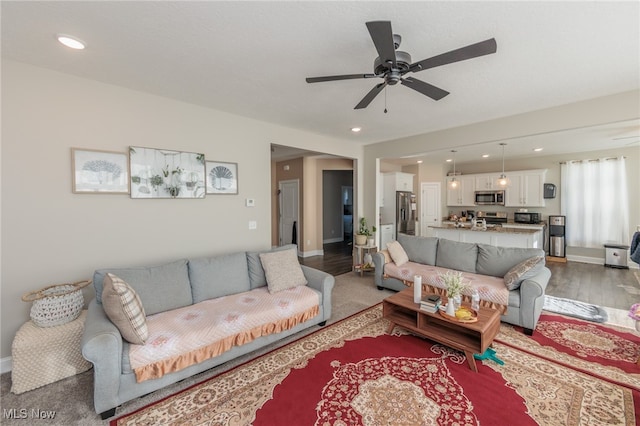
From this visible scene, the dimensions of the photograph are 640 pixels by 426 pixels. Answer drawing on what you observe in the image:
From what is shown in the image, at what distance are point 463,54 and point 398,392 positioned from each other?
7.94 ft

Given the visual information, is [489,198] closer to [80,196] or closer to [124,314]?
[124,314]

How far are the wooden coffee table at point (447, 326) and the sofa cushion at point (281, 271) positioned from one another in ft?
3.54

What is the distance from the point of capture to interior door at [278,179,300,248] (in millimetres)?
7195

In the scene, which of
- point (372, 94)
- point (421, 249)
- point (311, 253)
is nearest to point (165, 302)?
point (372, 94)

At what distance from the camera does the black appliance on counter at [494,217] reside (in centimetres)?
743

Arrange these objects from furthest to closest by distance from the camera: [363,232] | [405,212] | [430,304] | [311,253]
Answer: [405,212]
[311,253]
[363,232]
[430,304]

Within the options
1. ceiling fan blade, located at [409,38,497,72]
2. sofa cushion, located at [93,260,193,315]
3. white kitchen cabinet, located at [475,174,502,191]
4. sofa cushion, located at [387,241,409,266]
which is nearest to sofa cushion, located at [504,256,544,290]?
sofa cushion, located at [387,241,409,266]

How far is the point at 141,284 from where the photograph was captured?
2482mm

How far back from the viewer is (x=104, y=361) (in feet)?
5.85

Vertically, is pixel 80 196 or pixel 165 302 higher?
pixel 80 196

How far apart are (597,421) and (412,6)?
9.70ft

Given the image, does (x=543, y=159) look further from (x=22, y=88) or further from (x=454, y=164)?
(x=22, y=88)

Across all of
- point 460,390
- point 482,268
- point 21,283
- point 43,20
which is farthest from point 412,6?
point 21,283

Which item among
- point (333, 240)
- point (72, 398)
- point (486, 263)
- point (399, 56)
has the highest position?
point (399, 56)
